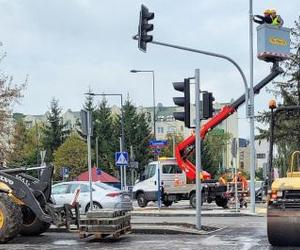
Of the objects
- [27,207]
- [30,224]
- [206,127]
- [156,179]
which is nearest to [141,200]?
[156,179]

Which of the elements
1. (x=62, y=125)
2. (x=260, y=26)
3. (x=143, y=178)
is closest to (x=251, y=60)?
(x=260, y=26)

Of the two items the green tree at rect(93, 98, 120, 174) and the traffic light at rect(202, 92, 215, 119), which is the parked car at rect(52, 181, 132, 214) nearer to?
the traffic light at rect(202, 92, 215, 119)

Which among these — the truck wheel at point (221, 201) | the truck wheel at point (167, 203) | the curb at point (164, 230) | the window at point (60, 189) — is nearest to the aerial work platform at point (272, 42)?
the truck wheel at point (221, 201)

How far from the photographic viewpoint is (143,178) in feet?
111

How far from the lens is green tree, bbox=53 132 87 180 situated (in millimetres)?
77438

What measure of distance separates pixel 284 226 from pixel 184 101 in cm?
529

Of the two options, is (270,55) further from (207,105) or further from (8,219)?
(8,219)

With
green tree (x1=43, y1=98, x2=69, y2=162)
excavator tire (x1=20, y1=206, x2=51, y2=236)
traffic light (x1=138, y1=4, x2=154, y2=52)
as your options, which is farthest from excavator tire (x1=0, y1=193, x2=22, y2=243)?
green tree (x1=43, y1=98, x2=69, y2=162)

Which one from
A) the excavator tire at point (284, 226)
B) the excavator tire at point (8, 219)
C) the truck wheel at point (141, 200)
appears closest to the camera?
the excavator tire at point (284, 226)

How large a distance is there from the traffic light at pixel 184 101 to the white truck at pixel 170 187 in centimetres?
1393

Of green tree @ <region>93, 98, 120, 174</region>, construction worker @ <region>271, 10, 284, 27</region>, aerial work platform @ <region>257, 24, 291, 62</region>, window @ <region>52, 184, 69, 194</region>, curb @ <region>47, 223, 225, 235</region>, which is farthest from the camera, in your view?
green tree @ <region>93, 98, 120, 174</region>

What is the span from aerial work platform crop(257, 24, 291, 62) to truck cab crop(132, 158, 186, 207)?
7993 millimetres

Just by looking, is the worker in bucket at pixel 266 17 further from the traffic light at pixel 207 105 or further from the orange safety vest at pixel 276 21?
the traffic light at pixel 207 105

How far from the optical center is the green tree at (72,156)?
77438 mm
